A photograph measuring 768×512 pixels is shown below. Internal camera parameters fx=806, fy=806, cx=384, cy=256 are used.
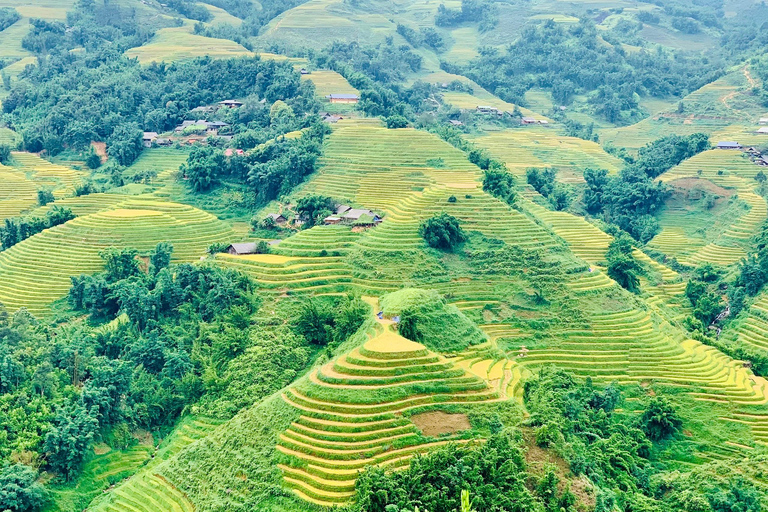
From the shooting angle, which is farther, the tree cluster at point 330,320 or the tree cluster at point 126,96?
the tree cluster at point 126,96

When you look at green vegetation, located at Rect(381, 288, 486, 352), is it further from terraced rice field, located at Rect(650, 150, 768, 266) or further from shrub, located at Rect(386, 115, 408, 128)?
shrub, located at Rect(386, 115, 408, 128)

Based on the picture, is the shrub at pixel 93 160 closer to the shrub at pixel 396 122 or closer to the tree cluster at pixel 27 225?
the tree cluster at pixel 27 225

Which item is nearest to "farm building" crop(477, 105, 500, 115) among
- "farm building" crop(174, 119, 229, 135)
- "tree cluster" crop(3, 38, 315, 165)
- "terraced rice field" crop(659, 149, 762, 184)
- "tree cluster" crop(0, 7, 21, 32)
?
"tree cluster" crop(3, 38, 315, 165)

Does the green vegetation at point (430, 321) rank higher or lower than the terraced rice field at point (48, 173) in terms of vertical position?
higher

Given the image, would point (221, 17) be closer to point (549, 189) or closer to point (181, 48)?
point (181, 48)

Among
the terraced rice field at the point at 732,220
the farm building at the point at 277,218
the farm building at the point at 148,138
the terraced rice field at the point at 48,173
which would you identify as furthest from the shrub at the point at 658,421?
the farm building at the point at 148,138

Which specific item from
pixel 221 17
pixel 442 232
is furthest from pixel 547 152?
pixel 221 17

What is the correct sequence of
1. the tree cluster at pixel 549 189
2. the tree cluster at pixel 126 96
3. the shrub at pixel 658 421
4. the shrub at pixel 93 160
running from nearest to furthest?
the shrub at pixel 658 421 → the tree cluster at pixel 549 189 → the shrub at pixel 93 160 → the tree cluster at pixel 126 96
